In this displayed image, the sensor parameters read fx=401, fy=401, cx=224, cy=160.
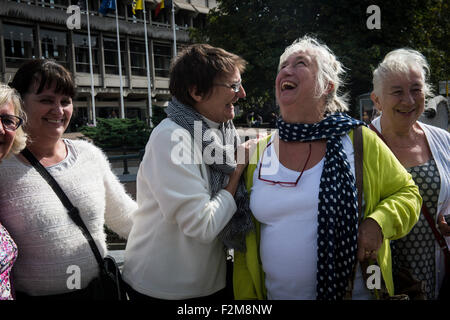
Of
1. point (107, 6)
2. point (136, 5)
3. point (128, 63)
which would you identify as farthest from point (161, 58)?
point (107, 6)

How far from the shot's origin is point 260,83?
17.8 m

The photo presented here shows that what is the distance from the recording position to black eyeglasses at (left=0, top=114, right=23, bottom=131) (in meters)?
1.87

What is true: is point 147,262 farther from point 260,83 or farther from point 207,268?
point 260,83

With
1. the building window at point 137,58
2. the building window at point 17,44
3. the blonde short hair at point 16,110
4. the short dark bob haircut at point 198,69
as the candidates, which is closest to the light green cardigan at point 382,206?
the short dark bob haircut at point 198,69

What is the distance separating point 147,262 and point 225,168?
0.60m

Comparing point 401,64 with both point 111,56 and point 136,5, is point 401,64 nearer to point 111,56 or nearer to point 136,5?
point 136,5

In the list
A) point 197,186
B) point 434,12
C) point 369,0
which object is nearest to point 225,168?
point 197,186

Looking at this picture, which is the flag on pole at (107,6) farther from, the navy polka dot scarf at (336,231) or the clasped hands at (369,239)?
the clasped hands at (369,239)

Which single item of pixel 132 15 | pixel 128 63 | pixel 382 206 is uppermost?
pixel 132 15

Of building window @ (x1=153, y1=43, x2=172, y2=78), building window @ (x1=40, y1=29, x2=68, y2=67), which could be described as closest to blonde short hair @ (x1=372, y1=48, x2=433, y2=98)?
building window @ (x1=40, y1=29, x2=68, y2=67)

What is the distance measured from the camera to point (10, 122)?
1884 millimetres

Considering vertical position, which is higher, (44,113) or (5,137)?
(44,113)

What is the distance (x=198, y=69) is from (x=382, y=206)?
1104mm

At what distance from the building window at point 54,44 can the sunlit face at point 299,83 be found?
106 feet
